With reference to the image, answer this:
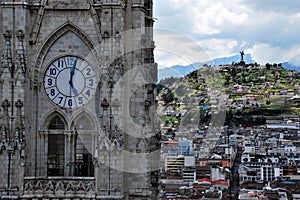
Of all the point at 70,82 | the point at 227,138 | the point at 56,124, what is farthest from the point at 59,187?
the point at 227,138

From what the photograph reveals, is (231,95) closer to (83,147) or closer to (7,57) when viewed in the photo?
(83,147)

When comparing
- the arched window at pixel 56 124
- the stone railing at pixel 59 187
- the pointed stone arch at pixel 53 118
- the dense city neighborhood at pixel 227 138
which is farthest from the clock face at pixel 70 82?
the dense city neighborhood at pixel 227 138

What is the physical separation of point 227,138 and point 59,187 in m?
51.7

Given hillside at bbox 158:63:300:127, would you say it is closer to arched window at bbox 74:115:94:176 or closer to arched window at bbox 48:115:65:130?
arched window at bbox 74:115:94:176

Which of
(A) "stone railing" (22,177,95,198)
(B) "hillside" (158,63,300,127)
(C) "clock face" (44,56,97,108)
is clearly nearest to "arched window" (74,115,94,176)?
(C) "clock face" (44,56,97,108)

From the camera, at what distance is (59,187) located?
2147 centimetres

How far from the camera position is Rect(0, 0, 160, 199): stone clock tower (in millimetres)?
21484

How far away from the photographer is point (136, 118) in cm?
2227

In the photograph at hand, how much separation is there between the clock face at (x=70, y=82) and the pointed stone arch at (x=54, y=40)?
348mm

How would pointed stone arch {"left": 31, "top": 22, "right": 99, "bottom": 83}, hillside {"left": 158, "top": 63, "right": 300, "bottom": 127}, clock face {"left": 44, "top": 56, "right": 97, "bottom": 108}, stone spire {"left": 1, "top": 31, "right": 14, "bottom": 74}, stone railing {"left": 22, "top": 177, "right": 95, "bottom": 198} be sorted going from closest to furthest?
stone railing {"left": 22, "top": 177, "right": 95, "bottom": 198} → stone spire {"left": 1, "top": 31, "right": 14, "bottom": 74} → pointed stone arch {"left": 31, "top": 22, "right": 99, "bottom": 83} → clock face {"left": 44, "top": 56, "right": 97, "bottom": 108} → hillside {"left": 158, "top": 63, "right": 300, "bottom": 127}

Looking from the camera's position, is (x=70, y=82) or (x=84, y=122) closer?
(x=70, y=82)

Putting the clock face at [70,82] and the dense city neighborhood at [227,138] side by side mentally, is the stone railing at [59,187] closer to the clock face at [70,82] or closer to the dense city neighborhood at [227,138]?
the clock face at [70,82]

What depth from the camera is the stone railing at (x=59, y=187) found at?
70.2ft

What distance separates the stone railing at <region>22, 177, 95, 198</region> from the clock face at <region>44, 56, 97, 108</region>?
2495mm
